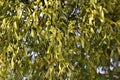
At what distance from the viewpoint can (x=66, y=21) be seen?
2.08 metres

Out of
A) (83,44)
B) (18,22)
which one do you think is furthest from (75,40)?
(18,22)

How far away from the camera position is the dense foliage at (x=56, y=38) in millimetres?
2018

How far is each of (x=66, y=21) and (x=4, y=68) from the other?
17.0 inches

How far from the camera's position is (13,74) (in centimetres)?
215

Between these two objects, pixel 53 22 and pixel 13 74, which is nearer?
pixel 53 22

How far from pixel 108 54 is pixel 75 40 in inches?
10.9

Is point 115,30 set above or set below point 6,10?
below

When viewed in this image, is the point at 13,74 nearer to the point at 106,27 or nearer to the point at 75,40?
the point at 75,40

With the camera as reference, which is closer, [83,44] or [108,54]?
[83,44]

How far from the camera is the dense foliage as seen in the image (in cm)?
202

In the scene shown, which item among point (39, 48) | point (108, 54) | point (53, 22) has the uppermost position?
point (53, 22)

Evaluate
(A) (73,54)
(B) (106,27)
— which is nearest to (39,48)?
(A) (73,54)

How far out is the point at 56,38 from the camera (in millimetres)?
1986

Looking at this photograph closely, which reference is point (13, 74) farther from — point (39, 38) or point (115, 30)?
point (115, 30)
